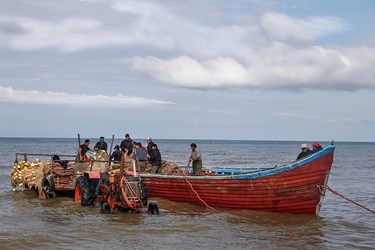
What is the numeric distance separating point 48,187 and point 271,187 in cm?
786

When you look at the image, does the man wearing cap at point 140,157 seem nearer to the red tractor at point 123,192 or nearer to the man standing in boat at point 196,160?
the man standing in boat at point 196,160

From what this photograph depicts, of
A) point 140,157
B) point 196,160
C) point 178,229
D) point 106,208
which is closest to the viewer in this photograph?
point 178,229

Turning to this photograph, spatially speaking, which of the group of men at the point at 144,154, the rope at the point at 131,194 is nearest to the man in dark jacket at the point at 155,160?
the group of men at the point at 144,154

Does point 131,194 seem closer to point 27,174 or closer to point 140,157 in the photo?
point 140,157

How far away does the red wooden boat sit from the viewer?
12.5 m

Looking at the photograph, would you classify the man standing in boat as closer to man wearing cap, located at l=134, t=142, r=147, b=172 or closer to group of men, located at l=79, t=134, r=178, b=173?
group of men, located at l=79, t=134, r=178, b=173

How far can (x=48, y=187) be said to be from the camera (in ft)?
53.3

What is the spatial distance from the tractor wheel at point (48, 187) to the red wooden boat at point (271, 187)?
4.30 metres

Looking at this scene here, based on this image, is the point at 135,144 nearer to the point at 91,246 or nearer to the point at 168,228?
the point at 168,228

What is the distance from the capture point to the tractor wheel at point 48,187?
16.0 meters

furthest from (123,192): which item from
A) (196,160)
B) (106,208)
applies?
(196,160)

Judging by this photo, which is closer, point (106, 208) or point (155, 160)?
point (106, 208)

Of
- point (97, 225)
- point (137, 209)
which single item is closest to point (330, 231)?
point (137, 209)

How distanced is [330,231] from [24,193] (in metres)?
11.9
